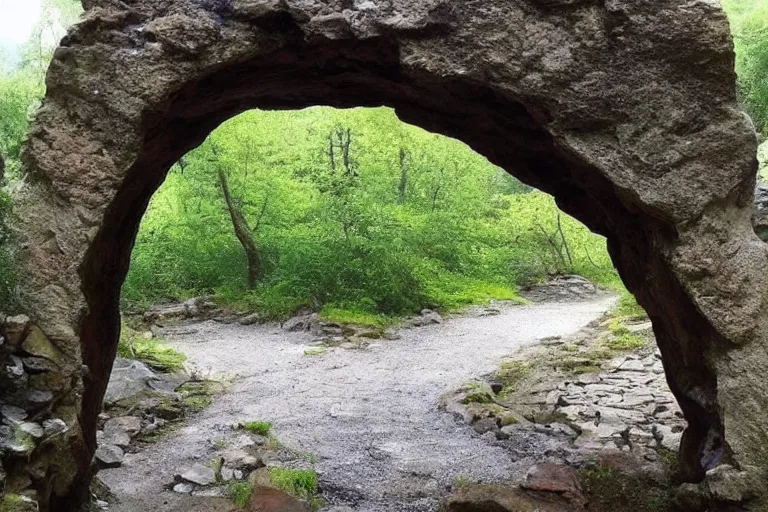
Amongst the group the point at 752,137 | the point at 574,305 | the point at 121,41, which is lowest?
the point at 574,305

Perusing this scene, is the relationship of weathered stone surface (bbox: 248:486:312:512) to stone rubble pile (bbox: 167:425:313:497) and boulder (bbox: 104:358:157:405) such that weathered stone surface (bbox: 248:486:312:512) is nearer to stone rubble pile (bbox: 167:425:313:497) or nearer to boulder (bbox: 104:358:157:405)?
stone rubble pile (bbox: 167:425:313:497)

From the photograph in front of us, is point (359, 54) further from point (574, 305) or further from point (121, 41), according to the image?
point (574, 305)

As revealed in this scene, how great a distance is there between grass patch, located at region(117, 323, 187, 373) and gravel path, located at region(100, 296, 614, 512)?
56cm

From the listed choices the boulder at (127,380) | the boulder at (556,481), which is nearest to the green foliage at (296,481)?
the boulder at (556,481)

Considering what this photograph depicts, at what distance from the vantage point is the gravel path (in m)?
6.65

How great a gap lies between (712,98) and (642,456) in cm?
420

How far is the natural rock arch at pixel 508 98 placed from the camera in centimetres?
433

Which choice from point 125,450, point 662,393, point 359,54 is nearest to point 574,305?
point 662,393

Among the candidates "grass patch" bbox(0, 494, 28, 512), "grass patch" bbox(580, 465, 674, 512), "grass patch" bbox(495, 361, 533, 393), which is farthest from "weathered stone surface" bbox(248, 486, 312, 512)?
"grass patch" bbox(495, 361, 533, 393)

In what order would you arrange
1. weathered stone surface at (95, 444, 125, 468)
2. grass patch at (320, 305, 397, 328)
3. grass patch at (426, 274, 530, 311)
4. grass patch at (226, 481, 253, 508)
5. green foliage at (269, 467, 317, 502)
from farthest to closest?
grass patch at (426, 274, 530, 311)
grass patch at (320, 305, 397, 328)
weathered stone surface at (95, 444, 125, 468)
green foliage at (269, 467, 317, 502)
grass patch at (226, 481, 253, 508)

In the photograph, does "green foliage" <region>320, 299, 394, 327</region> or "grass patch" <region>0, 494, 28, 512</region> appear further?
"green foliage" <region>320, 299, 394, 327</region>

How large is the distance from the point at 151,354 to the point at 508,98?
9.29m

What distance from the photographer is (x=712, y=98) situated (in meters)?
4.35

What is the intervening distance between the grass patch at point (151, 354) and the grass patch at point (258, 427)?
3.39 m
